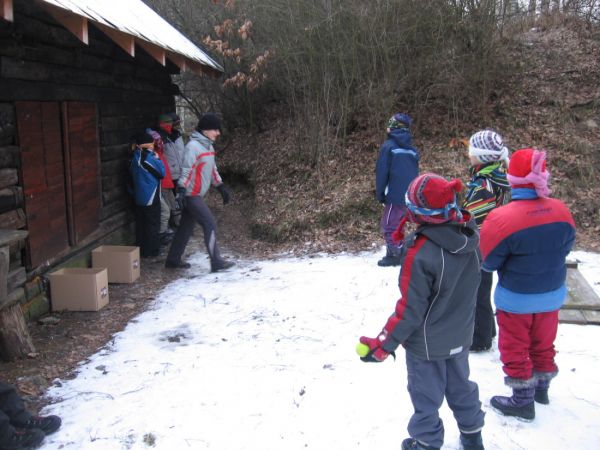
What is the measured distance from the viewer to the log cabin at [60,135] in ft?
14.9

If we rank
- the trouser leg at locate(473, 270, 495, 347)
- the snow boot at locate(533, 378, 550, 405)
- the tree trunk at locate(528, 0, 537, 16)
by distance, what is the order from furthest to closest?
1. the tree trunk at locate(528, 0, 537, 16)
2. the trouser leg at locate(473, 270, 495, 347)
3. the snow boot at locate(533, 378, 550, 405)

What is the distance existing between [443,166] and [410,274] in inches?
288

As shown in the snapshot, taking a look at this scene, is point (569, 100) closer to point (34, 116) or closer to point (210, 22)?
point (210, 22)

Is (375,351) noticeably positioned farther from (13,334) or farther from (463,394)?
(13,334)

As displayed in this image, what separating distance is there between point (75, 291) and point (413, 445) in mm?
3993

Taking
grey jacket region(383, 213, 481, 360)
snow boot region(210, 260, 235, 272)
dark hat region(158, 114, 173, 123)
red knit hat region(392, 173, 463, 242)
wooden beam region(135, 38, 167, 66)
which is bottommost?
snow boot region(210, 260, 235, 272)

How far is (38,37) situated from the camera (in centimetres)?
528

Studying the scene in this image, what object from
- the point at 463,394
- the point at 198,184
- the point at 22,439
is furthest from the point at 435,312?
the point at 198,184

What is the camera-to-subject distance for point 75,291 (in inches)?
221

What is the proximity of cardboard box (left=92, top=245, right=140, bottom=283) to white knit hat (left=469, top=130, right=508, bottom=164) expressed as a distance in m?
4.39

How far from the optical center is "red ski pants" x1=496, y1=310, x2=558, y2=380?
10.9 ft

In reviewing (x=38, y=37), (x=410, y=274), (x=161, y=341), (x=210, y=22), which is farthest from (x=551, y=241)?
(x=210, y=22)

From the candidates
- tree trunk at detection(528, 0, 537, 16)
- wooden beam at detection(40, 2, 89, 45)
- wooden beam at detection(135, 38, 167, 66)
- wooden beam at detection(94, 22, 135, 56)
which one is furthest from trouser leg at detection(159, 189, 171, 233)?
tree trunk at detection(528, 0, 537, 16)

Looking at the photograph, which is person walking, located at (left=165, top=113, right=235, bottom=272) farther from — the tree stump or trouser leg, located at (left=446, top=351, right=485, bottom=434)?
trouser leg, located at (left=446, top=351, right=485, bottom=434)
